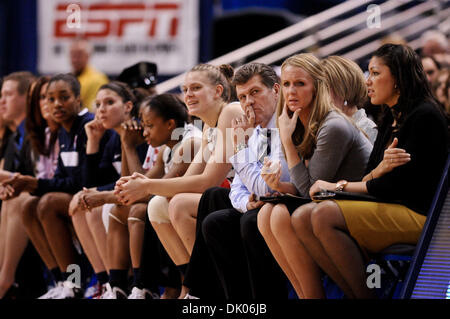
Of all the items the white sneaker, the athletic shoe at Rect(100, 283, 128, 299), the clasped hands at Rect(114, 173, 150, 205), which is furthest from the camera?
the white sneaker

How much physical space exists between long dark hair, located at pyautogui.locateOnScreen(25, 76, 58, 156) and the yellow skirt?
256 cm

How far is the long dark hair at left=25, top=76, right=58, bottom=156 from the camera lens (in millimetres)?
4953

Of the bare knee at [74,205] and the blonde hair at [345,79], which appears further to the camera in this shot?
the bare knee at [74,205]

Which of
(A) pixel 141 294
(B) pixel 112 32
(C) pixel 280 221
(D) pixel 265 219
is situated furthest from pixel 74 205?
(B) pixel 112 32

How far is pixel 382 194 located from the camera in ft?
9.71

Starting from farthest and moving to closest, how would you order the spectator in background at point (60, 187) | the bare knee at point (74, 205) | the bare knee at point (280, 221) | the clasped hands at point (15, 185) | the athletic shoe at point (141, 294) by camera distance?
the clasped hands at point (15, 185), the spectator in background at point (60, 187), the bare knee at point (74, 205), the athletic shoe at point (141, 294), the bare knee at point (280, 221)

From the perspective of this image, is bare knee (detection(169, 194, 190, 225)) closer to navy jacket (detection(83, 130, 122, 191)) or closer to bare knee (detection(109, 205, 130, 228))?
bare knee (detection(109, 205, 130, 228))

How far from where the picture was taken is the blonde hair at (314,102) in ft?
10.7

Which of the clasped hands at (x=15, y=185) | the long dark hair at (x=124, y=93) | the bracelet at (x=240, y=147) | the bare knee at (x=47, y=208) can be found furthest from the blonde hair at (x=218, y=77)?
the clasped hands at (x=15, y=185)

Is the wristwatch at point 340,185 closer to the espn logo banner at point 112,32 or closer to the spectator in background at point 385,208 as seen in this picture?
the spectator in background at point 385,208

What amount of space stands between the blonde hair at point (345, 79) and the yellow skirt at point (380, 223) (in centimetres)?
68

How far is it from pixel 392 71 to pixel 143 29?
5156 millimetres

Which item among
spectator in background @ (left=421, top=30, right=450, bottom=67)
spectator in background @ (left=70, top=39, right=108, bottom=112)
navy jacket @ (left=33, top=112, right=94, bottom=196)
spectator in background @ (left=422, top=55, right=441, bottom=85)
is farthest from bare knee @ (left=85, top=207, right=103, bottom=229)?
spectator in background @ (left=421, top=30, right=450, bottom=67)
